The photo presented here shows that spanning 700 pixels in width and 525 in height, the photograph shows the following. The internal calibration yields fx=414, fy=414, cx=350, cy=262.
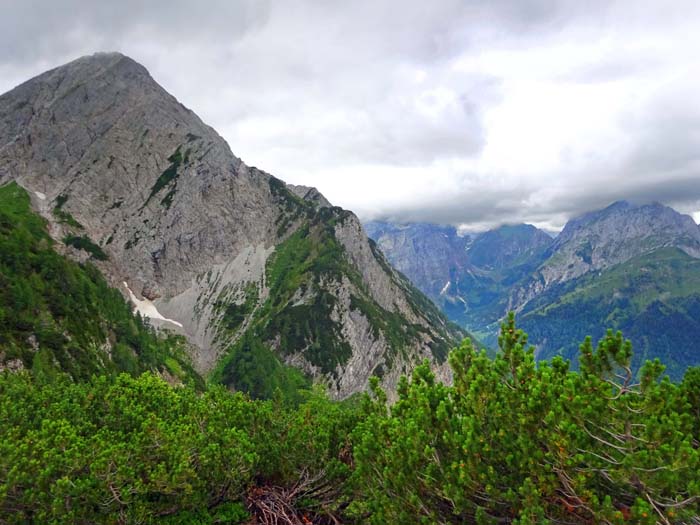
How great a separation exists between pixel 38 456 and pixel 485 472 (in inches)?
711

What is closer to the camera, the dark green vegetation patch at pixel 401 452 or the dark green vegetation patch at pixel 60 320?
the dark green vegetation patch at pixel 401 452

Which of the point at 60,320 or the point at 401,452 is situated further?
the point at 60,320

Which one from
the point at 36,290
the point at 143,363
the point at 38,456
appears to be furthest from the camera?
the point at 143,363

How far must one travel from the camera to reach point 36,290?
368 feet

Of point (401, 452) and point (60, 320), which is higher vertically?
point (401, 452)

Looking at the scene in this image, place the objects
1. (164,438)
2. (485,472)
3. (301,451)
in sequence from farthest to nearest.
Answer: (301,451) → (164,438) → (485,472)

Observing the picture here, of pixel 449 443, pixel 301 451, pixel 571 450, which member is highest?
pixel 571 450

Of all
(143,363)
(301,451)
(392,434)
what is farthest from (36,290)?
(392,434)

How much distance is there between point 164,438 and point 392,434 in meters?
11.3

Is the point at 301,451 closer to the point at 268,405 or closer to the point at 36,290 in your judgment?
the point at 268,405

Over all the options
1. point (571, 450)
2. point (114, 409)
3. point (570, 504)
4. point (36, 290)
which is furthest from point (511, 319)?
point (36, 290)

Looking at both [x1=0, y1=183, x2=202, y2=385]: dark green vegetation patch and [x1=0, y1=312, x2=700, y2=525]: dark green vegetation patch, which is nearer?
[x1=0, y1=312, x2=700, y2=525]: dark green vegetation patch

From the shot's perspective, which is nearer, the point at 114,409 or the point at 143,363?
the point at 114,409

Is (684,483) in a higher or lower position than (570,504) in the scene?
higher
